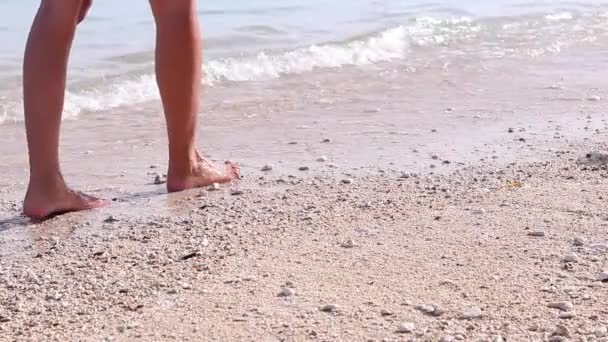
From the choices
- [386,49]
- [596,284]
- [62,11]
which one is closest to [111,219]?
[62,11]

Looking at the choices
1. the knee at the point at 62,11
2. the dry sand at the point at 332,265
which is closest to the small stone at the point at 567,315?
the dry sand at the point at 332,265

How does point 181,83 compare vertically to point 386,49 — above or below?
above

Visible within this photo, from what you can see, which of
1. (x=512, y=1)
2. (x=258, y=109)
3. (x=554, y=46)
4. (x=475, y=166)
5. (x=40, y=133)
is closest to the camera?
(x=40, y=133)

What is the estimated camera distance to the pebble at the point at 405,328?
6.86 feet

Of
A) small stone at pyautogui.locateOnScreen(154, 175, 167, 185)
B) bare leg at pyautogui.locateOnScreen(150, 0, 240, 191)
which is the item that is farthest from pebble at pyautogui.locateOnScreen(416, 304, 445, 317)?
small stone at pyautogui.locateOnScreen(154, 175, 167, 185)

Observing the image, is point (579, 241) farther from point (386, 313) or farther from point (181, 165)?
point (181, 165)

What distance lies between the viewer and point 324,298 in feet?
7.52

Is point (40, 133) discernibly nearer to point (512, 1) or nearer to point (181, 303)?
point (181, 303)

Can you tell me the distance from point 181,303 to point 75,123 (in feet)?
8.67

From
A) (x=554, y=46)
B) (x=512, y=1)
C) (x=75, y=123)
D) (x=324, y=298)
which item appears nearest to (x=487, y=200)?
(x=324, y=298)

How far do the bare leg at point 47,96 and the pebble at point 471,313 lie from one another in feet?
4.83

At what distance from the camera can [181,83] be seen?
3283mm

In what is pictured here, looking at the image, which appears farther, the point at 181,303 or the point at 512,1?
the point at 512,1

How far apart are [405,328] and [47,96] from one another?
1.48 meters
